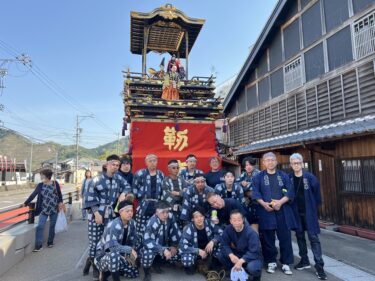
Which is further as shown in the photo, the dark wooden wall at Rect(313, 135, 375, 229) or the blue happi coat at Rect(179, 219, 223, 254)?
the dark wooden wall at Rect(313, 135, 375, 229)

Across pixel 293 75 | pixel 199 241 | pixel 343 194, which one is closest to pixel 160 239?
pixel 199 241

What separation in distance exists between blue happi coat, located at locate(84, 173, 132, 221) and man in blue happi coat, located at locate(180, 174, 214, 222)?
3.18 feet

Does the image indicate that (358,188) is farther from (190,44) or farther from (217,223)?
(190,44)

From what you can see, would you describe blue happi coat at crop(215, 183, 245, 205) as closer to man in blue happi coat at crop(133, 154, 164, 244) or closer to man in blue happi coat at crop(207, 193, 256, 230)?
man in blue happi coat at crop(207, 193, 256, 230)

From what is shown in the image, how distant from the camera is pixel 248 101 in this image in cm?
1334

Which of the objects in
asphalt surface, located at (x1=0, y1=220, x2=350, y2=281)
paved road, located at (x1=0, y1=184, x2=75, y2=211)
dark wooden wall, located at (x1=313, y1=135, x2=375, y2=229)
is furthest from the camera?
paved road, located at (x1=0, y1=184, x2=75, y2=211)

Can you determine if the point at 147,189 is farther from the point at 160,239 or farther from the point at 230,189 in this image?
the point at 230,189

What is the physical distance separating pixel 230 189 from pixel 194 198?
2.42 ft

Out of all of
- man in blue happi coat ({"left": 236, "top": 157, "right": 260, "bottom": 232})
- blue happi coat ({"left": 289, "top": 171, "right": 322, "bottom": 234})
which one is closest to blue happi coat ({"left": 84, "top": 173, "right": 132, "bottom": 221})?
man in blue happi coat ({"left": 236, "top": 157, "right": 260, "bottom": 232})

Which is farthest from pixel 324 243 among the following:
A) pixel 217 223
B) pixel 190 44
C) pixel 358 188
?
pixel 190 44

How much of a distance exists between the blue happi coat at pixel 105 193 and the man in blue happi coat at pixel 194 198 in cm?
97

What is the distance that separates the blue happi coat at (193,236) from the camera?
400 cm

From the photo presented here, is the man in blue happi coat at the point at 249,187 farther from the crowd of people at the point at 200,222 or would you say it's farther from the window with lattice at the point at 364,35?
the window with lattice at the point at 364,35

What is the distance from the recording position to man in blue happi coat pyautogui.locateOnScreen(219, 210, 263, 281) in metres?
3.64
